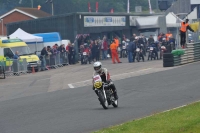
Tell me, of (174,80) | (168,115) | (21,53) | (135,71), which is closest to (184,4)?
(21,53)

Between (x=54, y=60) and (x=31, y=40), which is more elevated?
(x=31, y=40)

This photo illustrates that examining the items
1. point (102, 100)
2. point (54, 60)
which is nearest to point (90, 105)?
point (102, 100)

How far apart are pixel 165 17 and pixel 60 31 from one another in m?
8.50

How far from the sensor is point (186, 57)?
30172 millimetres

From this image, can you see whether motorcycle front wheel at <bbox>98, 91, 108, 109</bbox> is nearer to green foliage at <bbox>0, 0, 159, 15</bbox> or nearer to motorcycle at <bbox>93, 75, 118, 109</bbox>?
motorcycle at <bbox>93, 75, 118, 109</bbox>

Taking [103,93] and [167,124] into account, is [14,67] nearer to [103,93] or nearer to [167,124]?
[103,93]

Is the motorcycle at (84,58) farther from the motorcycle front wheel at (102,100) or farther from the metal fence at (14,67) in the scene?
the motorcycle front wheel at (102,100)

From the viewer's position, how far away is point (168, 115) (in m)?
12.2

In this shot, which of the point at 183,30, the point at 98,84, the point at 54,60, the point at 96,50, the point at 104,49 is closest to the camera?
the point at 98,84

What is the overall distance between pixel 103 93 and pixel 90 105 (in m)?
1.54

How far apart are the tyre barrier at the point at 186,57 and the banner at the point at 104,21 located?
14.2 meters

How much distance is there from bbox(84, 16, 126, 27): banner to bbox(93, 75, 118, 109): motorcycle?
28.3 metres

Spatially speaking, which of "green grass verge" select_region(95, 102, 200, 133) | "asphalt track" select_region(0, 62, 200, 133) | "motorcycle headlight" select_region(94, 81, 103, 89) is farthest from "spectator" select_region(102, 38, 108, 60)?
"green grass verge" select_region(95, 102, 200, 133)

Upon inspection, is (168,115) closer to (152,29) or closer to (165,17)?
(165,17)
